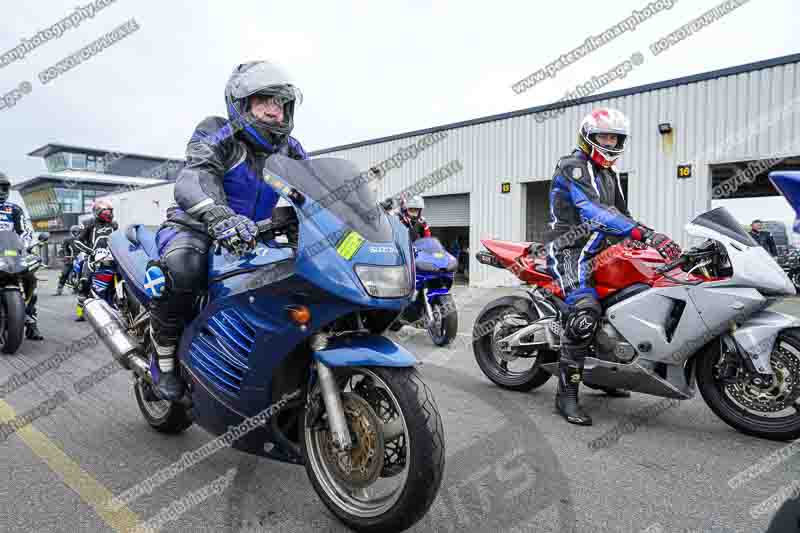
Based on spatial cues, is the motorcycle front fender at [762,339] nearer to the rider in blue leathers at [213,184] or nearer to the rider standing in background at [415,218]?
the rider in blue leathers at [213,184]

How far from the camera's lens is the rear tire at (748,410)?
2982 millimetres

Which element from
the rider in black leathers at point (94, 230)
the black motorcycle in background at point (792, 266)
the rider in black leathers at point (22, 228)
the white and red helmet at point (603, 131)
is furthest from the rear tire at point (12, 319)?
the black motorcycle in background at point (792, 266)

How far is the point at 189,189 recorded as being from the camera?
7.89 ft

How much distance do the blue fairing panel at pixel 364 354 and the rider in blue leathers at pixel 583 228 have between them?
1.90 meters

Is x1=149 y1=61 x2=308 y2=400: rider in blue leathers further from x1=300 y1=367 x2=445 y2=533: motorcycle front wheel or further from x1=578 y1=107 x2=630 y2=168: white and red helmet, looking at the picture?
x1=578 y1=107 x2=630 y2=168: white and red helmet

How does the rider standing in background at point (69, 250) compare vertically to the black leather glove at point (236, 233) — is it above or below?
below

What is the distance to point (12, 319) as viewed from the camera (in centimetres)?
574

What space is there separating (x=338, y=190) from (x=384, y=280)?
48cm

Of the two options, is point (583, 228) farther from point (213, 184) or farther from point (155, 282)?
point (155, 282)

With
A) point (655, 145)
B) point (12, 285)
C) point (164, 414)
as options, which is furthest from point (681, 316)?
point (655, 145)

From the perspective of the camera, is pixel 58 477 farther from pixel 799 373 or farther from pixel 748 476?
pixel 799 373

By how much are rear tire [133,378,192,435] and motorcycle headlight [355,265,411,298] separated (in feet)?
5.75

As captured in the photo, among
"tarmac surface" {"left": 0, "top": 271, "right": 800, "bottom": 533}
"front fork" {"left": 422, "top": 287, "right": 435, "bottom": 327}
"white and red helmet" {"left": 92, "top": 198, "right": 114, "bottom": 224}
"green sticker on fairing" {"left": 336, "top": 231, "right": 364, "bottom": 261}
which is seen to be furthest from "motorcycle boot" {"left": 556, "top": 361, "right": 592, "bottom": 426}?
"white and red helmet" {"left": 92, "top": 198, "right": 114, "bottom": 224}

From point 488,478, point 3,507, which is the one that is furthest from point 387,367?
point 3,507
